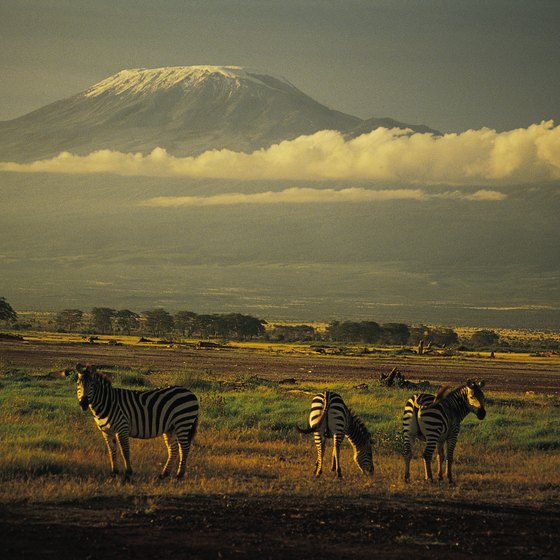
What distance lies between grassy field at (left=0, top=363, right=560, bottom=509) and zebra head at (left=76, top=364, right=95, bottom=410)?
3.79ft

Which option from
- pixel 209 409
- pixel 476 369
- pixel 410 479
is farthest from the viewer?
pixel 476 369

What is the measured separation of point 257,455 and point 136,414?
4.49 m

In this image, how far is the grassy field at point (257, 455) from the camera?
605 inches

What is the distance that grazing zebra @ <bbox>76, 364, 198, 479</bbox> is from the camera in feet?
52.1

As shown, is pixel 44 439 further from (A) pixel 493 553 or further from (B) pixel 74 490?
(A) pixel 493 553

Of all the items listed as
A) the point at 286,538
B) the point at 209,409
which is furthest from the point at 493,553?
the point at 209,409

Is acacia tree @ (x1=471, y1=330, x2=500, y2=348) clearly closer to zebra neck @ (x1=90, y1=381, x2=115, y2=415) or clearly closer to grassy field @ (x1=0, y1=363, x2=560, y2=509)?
grassy field @ (x1=0, y1=363, x2=560, y2=509)

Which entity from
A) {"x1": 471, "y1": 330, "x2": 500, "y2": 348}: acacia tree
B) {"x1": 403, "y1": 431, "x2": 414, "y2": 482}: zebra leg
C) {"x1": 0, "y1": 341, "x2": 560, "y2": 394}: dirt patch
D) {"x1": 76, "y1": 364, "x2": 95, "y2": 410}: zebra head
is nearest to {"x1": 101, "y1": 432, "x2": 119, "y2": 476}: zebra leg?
{"x1": 76, "y1": 364, "x2": 95, "y2": 410}: zebra head

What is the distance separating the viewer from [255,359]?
64.3 m

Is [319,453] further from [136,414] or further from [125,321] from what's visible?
[125,321]

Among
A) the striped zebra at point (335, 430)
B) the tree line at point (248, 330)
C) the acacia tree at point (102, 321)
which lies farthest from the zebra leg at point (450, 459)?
the acacia tree at point (102, 321)

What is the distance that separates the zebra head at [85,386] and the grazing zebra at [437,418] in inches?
199

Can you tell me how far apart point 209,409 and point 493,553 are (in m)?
15.9

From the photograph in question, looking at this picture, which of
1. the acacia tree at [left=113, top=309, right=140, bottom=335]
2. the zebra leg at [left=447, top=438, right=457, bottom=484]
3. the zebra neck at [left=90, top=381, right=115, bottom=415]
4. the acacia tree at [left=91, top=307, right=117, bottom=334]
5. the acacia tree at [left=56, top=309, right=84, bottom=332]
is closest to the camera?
the zebra neck at [left=90, top=381, right=115, bottom=415]
